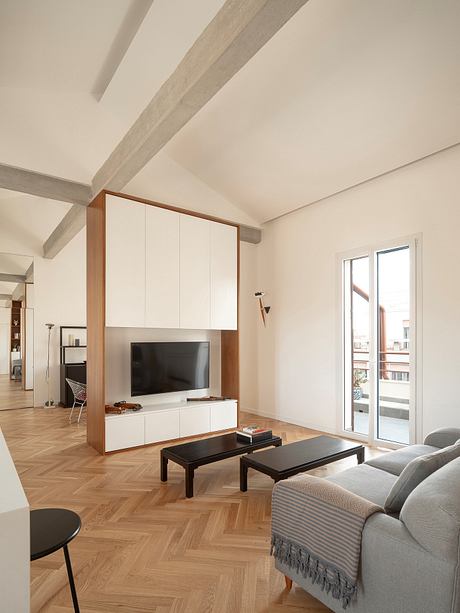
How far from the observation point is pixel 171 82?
2984mm

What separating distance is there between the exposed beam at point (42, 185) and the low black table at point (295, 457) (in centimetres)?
370

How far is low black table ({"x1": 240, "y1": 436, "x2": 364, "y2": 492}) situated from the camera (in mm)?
3004

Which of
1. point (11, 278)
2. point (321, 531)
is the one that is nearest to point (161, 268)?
point (321, 531)

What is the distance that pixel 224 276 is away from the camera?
18.2 ft

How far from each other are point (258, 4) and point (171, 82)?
3.55ft

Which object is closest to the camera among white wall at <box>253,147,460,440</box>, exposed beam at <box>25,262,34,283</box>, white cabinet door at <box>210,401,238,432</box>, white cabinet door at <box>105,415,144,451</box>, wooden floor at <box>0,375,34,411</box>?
white wall at <box>253,147,460,440</box>

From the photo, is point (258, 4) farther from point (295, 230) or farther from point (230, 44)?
point (295, 230)

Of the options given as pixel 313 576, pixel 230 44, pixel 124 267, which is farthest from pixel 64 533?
pixel 124 267

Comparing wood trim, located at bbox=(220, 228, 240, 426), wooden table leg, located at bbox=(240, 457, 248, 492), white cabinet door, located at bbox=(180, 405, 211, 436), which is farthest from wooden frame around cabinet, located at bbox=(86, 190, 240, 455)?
wood trim, located at bbox=(220, 228, 240, 426)

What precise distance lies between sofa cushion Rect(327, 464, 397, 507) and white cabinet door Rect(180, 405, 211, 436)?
277 cm

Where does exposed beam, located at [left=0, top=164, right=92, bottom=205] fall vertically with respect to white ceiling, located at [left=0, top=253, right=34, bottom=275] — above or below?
above

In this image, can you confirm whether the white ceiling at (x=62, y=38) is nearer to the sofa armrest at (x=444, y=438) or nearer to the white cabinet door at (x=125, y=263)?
the white cabinet door at (x=125, y=263)

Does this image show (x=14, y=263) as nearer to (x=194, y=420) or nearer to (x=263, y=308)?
(x=263, y=308)

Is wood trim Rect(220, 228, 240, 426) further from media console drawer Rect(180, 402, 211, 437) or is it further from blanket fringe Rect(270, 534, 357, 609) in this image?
blanket fringe Rect(270, 534, 357, 609)
